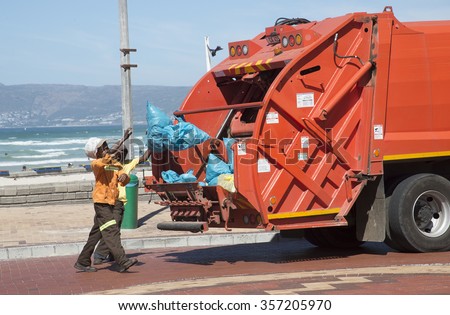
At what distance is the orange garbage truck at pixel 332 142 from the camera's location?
438 inches

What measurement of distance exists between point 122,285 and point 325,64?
11.6ft

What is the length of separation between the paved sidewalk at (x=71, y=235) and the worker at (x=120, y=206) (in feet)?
5.49

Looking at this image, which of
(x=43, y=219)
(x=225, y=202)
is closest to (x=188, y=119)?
(x=225, y=202)

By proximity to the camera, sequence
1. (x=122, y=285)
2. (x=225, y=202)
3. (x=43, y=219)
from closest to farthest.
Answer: (x=122, y=285) → (x=225, y=202) → (x=43, y=219)

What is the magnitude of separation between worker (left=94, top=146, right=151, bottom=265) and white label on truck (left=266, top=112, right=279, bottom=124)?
1954 millimetres

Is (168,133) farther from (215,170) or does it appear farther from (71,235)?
(71,235)

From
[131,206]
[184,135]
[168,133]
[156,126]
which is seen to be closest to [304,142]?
[184,135]

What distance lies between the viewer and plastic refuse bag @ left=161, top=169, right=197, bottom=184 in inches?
471

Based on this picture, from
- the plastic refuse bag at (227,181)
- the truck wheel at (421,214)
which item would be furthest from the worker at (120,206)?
the truck wheel at (421,214)

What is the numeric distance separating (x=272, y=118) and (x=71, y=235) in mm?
5386

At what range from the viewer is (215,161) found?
11992 millimetres

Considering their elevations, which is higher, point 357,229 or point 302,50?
point 302,50

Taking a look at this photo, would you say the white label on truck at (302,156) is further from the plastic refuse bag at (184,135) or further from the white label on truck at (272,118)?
the plastic refuse bag at (184,135)

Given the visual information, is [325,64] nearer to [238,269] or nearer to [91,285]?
[238,269]
